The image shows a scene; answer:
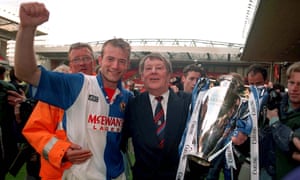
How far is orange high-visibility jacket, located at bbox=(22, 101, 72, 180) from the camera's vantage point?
5.78 feet

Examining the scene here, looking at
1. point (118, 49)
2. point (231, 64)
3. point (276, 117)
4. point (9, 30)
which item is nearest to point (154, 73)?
point (118, 49)

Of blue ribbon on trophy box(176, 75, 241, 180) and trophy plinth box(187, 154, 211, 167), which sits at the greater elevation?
blue ribbon on trophy box(176, 75, 241, 180)

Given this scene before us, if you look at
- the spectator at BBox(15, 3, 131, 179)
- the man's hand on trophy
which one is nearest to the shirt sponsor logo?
the spectator at BBox(15, 3, 131, 179)

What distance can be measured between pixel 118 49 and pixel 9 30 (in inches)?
888

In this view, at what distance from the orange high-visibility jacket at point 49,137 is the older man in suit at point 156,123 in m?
0.44

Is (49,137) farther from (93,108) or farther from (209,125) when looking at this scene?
(209,125)

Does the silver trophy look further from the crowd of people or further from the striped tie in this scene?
the striped tie

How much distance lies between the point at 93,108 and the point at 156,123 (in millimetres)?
411

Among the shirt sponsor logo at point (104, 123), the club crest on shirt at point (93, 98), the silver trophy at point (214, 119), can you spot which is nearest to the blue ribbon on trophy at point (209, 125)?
the silver trophy at point (214, 119)

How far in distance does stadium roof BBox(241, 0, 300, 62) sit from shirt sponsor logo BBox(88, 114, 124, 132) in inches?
226

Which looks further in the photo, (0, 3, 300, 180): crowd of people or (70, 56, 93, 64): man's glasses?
(70, 56, 93, 64): man's glasses

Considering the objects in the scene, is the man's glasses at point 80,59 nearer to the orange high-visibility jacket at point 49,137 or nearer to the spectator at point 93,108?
the spectator at point 93,108

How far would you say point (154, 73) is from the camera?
207cm

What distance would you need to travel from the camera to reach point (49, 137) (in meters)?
1.80
